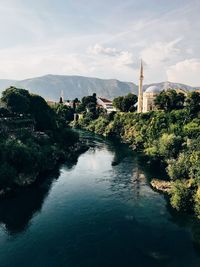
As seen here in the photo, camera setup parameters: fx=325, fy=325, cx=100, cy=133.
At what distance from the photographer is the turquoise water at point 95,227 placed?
130ft

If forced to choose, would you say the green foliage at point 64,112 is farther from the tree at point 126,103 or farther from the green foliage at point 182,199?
the green foliage at point 182,199

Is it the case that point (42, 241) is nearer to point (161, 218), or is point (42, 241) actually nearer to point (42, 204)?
point (42, 204)

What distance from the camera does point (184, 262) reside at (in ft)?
129

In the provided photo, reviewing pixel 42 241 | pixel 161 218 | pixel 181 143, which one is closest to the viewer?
pixel 42 241

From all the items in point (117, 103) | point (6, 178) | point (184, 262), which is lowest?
point (184, 262)

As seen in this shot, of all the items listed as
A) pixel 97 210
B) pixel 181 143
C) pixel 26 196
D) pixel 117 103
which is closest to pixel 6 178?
pixel 26 196

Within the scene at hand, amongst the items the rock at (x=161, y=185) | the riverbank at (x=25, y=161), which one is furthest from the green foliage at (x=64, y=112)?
the rock at (x=161, y=185)

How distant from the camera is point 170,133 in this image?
99.1 meters

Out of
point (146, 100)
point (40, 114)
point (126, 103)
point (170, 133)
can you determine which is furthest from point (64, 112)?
point (170, 133)

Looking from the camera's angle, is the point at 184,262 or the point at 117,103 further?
the point at 117,103

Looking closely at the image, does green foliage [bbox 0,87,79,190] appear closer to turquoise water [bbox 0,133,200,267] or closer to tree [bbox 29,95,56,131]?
tree [bbox 29,95,56,131]

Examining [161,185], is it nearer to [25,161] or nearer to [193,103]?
[25,161]

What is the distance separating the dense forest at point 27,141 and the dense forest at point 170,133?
78.5 ft

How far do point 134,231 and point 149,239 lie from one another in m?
2.92
